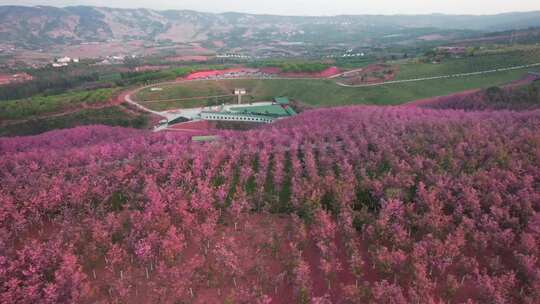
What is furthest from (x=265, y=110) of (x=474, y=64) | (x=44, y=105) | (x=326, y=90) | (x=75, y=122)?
(x=474, y=64)

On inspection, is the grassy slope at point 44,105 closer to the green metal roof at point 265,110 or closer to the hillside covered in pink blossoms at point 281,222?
the green metal roof at point 265,110

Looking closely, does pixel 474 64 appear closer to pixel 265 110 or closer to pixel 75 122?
pixel 265 110

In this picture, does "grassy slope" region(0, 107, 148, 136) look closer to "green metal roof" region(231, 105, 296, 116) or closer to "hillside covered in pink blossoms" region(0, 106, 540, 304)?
"green metal roof" region(231, 105, 296, 116)

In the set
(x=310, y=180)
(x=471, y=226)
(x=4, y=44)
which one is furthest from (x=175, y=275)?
(x=4, y=44)

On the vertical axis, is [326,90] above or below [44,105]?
above

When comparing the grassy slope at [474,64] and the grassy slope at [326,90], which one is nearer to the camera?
the grassy slope at [326,90]

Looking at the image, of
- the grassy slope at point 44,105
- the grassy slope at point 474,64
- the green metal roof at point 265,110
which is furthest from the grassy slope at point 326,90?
the grassy slope at point 44,105

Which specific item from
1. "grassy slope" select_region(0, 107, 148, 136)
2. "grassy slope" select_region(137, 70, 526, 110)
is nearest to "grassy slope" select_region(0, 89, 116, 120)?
"grassy slope" select_region(0, 107, 148, 136)
